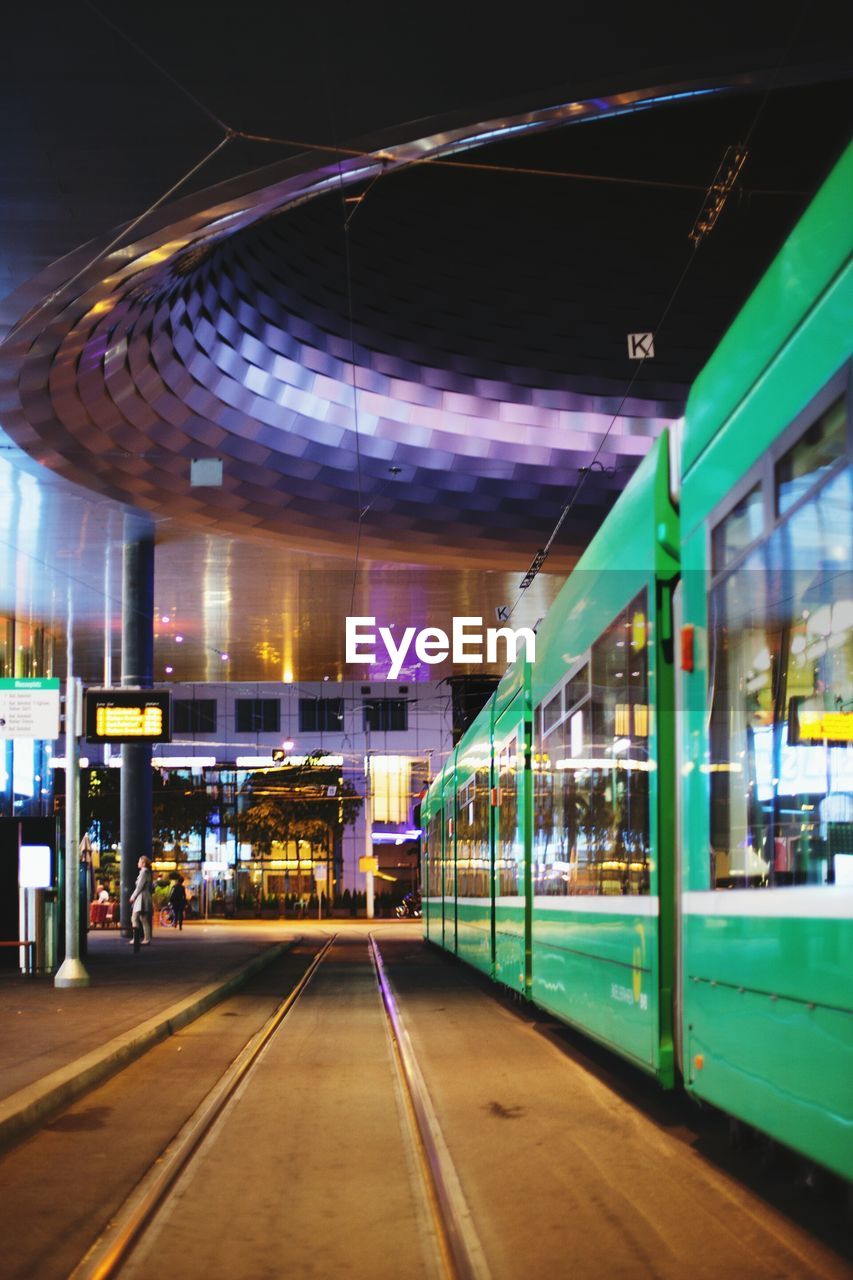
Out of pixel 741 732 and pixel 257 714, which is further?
pixel 257 714

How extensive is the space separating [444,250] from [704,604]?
20.9 metres

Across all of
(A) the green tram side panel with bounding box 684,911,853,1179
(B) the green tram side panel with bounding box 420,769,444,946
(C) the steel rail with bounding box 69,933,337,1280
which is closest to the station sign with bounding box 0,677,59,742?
(C) the steel rail with bounding box 69,933,337,1280

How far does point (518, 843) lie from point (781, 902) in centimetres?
983

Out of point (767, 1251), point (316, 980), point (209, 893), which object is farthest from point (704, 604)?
point (209, 893)

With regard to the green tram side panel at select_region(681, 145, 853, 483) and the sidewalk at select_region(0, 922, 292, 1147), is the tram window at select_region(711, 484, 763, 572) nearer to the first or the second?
the green tram side panel at select_region(681, 145, 853, 483)

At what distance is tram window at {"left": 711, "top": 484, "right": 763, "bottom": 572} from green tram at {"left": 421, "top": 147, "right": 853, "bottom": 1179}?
0.02 metres

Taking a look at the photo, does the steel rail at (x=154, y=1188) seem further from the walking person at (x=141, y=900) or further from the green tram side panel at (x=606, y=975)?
the walking person at (x=141, y=900)

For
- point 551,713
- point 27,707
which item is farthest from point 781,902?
point 27,707

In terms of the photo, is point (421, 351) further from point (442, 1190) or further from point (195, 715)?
point (195, 715)

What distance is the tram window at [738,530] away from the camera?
587 cm

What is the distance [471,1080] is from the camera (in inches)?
432

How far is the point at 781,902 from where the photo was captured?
5480 mm

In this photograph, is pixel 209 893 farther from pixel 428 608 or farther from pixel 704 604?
pixel 704 604

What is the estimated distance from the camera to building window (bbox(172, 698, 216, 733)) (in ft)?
256
